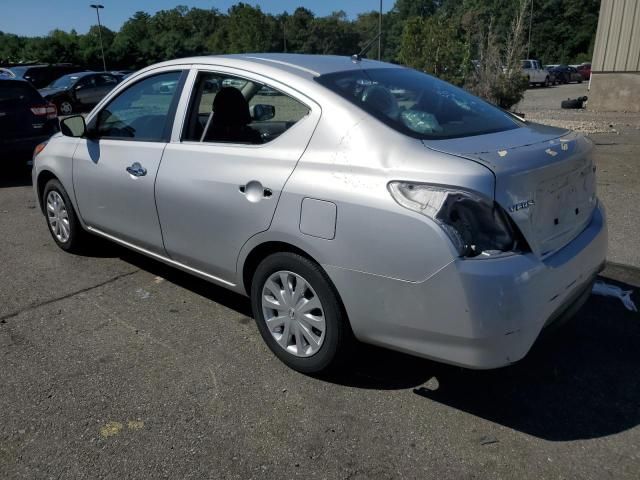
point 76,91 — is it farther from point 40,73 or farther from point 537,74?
point 537,74

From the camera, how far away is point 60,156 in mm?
4711

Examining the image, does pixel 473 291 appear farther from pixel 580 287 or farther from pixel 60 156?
pixel 60 156

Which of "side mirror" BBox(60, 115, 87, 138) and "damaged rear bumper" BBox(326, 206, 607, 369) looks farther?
"side mirror" BBox(60, 115, 87, 138)

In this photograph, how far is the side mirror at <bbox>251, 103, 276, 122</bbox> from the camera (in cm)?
343

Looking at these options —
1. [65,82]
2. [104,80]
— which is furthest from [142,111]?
[104,80]

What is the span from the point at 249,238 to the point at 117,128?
1802 mm

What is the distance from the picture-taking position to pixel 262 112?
353 cm

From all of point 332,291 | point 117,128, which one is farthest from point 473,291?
point 117,128

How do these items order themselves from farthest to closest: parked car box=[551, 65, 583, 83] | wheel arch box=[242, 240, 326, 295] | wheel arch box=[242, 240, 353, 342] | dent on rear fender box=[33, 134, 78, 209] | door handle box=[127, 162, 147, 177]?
parked car box=[551, 65, 583, 83], dent on rear fender box=[33, 134, 78, 209], door handle box=[127, 162, 147, 177], wheel arch box=[242, 240, 326, 295], wheel arch box=[242, 240, 353, 342]

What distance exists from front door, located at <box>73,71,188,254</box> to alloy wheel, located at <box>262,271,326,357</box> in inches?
43.1

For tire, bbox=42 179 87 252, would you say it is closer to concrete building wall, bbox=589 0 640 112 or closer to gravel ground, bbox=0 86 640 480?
gravel ground, bbox=0 86 640 480

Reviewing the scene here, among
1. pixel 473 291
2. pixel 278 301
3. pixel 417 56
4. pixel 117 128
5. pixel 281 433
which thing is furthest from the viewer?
pixel 417 56

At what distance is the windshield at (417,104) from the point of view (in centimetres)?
289

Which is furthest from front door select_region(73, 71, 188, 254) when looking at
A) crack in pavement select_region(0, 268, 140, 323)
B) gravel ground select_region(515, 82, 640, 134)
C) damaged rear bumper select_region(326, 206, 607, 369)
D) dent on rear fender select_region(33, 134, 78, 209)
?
gravel ground select_region(515, 82, 640, 134)
